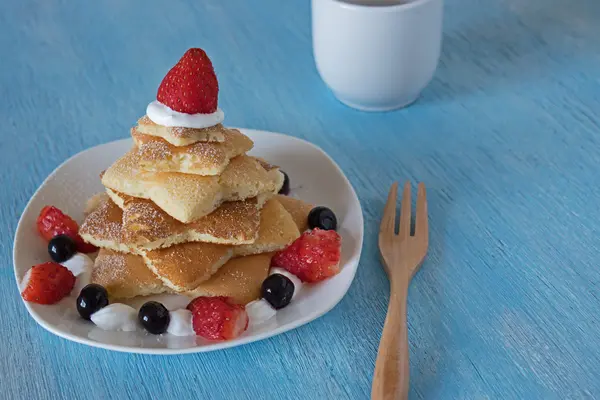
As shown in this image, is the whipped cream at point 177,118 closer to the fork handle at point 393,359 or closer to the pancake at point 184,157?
the pancake at point 184,157

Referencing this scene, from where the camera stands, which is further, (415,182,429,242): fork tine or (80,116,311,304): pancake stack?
(415,182,429,242): fork tine

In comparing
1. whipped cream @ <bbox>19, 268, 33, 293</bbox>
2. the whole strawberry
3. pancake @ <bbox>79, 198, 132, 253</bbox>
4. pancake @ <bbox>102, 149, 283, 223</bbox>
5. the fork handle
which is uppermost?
the whole strawberry

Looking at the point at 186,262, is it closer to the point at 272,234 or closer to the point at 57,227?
the point at 272,234

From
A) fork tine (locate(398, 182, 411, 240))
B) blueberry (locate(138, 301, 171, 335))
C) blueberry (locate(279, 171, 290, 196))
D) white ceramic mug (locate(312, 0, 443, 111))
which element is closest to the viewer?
blueberry (locate(138, 301, 171, 335))

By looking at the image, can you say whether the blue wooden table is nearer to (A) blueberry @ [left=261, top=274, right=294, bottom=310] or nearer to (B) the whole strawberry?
(A) blueberry @ [left=261, top=274, right=294, bottom=310]

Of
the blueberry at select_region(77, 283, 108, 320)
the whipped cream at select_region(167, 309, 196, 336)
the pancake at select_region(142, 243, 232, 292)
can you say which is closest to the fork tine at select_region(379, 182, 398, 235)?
the pancake at select_region(142, 243, 232, 292)

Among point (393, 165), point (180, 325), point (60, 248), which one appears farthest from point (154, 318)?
point (393, 165)

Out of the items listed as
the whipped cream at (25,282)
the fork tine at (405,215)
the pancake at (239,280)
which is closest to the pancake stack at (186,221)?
the pancake at (239,280)

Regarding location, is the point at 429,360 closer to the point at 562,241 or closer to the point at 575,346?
the point at 575,346
